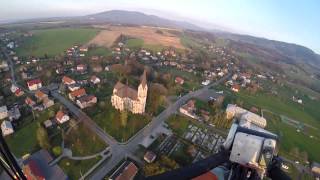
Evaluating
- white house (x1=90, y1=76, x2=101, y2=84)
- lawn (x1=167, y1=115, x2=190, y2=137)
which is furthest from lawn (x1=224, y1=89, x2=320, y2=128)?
white house (x1=90, y1=76, x2=101, y2=84)

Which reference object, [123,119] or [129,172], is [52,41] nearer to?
[123,119]

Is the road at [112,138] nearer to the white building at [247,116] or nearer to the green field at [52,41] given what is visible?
the white building at [247,116]

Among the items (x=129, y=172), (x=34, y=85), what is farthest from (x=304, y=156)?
(x=34, y=85)

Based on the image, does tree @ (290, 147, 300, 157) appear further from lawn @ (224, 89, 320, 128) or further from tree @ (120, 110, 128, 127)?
tree @ (120, 110, 128, 127)

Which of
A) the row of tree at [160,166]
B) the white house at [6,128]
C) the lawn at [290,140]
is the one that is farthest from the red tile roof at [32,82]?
the lawn at [290,140]

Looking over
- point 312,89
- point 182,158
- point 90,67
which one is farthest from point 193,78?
point 312,89

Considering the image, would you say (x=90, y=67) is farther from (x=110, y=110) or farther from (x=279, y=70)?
(x=279, y=70)
